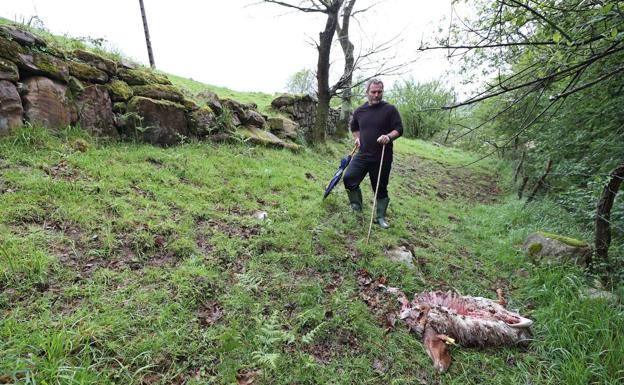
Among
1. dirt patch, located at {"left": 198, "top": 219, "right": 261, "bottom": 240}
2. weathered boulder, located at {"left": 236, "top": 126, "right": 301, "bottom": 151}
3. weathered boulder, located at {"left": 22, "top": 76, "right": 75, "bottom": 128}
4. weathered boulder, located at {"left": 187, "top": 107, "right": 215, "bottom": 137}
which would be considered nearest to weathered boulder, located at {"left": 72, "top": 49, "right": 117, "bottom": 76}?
weathered boulder, located at {"left": 22, "top": 76, "right": 75, "bottom": 128}

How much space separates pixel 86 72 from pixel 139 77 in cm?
91

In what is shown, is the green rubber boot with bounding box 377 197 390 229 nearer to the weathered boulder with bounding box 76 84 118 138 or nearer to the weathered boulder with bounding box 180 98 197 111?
the weathered boulder with bounding box 180 98 197 111

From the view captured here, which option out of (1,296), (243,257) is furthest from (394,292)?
(1,296)

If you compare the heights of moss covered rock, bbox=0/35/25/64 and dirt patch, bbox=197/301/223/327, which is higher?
moss covered rock, bbox=0/35/25/64

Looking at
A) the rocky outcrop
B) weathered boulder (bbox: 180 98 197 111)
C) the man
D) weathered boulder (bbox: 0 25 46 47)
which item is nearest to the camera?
weathered boulder (bbox: 0 25 46 47)

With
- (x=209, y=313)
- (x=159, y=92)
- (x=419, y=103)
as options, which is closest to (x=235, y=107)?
(x=159, y=92)

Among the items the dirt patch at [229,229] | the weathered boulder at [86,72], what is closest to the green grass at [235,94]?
the weathered boulder at [86,72]

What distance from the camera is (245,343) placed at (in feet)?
8.04

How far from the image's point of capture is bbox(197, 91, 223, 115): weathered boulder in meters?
6.92

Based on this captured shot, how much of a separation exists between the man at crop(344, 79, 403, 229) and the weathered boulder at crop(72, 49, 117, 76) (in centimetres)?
448

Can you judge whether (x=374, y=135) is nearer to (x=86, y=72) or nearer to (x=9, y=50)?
(x=86, y=72)

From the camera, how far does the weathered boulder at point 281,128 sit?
330 inches

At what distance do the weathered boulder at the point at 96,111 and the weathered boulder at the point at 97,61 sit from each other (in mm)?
440

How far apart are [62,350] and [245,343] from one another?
3.94 ft
